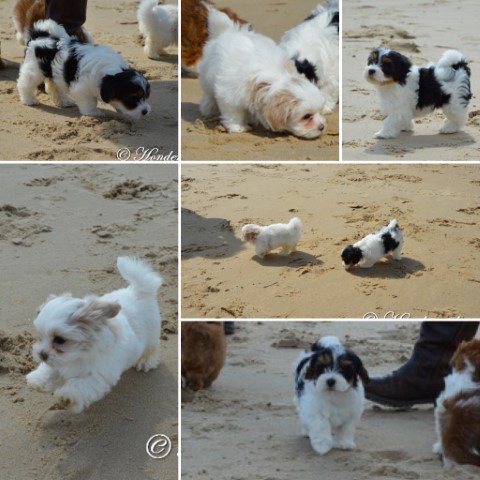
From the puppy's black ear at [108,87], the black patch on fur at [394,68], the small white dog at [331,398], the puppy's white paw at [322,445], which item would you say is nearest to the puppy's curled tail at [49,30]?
the puppy's black ear at [108,87]

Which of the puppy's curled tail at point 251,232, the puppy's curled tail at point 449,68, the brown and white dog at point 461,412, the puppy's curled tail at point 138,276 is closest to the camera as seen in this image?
the brown and white dog at point 461,412

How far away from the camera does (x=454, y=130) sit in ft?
17.7

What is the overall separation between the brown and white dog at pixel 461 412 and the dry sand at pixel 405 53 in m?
1.95

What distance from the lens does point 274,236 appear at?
4.75m

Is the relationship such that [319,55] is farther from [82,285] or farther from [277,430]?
[277,430]

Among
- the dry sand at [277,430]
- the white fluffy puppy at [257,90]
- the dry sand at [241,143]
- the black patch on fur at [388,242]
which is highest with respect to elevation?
the white fluffy puppy at [257,90]

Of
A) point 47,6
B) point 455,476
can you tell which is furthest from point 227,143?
point 455,476

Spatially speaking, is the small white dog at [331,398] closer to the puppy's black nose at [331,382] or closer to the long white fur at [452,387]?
the puppy's black nose at [331,382]

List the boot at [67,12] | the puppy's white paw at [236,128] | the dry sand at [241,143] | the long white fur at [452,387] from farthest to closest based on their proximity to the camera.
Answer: the boot at [67,12]
the puppy's white paw at [236,128]
the dry sand at [241,143]
the long white fur at [452,387]

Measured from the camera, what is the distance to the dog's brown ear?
3.57m

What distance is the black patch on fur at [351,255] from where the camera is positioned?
465 centimetres

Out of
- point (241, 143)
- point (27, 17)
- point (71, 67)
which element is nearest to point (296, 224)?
point (241, 143)

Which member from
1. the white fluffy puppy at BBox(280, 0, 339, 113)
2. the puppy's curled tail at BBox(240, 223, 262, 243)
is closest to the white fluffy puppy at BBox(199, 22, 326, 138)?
the white fluffy puppy at BBox(280, 0, 339, 113)

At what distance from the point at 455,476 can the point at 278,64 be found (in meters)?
3.16
